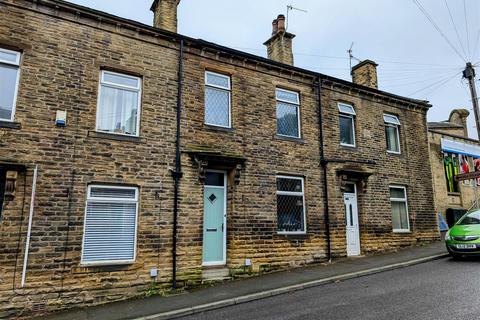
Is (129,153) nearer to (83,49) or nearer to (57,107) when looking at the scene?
(57,107)

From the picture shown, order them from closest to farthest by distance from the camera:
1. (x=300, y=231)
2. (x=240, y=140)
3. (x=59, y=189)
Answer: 1. (x=59, y=189)
2. (x=240, y=140)
3. (x=300, y=231)

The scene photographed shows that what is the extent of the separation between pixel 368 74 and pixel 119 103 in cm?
1094

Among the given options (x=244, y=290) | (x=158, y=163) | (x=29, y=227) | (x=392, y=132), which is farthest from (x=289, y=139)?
(x=29, y=227)

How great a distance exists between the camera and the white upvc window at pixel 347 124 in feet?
44.3

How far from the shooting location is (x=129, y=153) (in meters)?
9.11

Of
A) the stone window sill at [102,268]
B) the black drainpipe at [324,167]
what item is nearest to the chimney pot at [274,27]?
the black drainpipe at [324,167]

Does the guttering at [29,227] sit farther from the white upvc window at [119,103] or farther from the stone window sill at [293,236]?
the stone window sill at [293,236]

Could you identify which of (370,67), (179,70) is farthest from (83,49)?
(370,67)

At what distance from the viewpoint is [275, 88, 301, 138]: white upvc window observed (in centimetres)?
1211

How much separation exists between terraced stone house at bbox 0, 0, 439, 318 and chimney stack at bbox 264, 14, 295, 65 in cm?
7

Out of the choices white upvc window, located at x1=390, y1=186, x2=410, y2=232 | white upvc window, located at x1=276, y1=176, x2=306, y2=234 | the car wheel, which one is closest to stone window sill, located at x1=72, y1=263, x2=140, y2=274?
white upvc window, located at x1=276, y1=176, x2=306, y2=234

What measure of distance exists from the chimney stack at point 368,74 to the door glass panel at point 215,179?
861cm

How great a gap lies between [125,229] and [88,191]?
4.13 feet

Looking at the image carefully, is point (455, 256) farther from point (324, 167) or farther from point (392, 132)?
point (392, 132)
